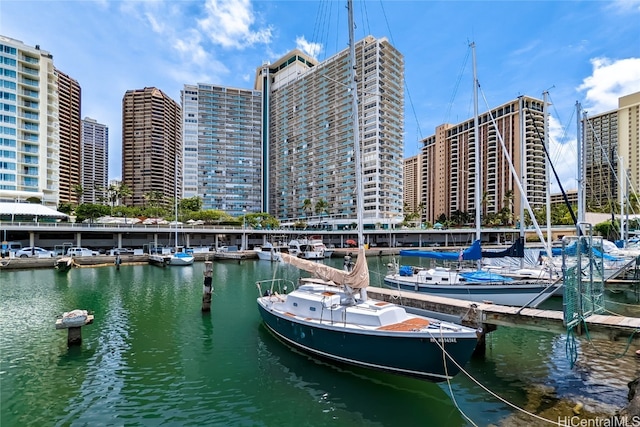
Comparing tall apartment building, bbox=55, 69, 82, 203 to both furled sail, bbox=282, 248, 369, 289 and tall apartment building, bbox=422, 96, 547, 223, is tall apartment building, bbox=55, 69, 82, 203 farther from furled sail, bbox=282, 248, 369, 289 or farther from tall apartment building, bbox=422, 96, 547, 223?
tall apartment building, bbox=422, 96, 547, 223

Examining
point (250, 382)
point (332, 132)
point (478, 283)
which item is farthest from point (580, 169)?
point (332, 132)

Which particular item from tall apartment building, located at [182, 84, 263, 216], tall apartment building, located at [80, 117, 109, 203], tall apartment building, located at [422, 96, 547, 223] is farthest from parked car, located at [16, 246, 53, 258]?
tall apartment building, located at [80, 117, 109, 203]

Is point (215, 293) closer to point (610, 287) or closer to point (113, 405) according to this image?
point (113, 405)

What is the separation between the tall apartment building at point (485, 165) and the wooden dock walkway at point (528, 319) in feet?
363

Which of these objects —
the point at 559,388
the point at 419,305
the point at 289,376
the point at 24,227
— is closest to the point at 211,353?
the point at 289,376

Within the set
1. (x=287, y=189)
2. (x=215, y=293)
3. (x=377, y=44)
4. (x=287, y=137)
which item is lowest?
(x=215, y=293)

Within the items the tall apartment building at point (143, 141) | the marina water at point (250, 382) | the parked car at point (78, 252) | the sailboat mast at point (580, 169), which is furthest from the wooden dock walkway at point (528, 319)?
the tall apartment building at point (143, 141)

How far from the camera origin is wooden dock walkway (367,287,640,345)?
36.4 feet

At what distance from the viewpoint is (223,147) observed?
437ft

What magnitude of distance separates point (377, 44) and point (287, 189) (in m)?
61.2

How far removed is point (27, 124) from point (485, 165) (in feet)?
499

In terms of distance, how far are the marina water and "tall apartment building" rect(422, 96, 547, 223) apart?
112548mm

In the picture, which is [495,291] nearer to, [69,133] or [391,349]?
[391,349]

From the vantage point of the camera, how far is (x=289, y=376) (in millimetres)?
12547
